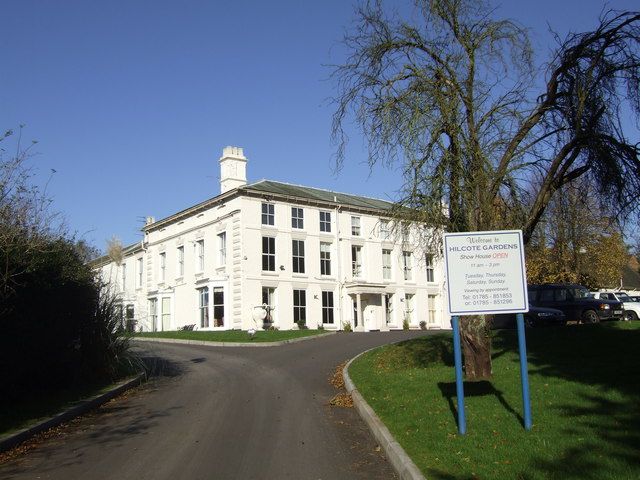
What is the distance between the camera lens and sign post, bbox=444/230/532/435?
28.9ft

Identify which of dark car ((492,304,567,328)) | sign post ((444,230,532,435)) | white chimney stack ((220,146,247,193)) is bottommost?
dark car ((492,304,567,328))

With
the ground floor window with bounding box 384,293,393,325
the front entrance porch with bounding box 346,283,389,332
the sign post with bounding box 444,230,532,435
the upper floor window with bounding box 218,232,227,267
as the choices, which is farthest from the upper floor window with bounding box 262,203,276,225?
the sign post with bounding box 444,230,532,435

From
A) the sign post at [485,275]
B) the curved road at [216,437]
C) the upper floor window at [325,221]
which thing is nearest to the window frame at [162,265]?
the upper floor window at [325,221]

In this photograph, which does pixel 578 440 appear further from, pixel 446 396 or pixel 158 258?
pixel 158 258

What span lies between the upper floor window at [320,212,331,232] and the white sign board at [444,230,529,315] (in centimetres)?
3510

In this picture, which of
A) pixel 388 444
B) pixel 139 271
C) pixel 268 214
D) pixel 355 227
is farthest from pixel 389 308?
pixel 388 444

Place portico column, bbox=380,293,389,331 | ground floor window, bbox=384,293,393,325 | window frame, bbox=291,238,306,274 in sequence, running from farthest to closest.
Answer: ground floor window, bbox=384,293,393,325 < portico column, bbox=380,293,389,331 < window frame, bbox=291,238,306,274

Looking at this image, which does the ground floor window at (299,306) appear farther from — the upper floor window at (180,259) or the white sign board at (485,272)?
the white sign board at (485,272)

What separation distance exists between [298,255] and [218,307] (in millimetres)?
6402

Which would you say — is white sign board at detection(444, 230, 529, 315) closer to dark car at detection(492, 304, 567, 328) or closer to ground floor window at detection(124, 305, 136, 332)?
ground floor window at detection(124, 305, 136, 332)

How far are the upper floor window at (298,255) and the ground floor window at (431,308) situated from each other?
12.5m

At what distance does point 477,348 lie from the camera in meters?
12.0

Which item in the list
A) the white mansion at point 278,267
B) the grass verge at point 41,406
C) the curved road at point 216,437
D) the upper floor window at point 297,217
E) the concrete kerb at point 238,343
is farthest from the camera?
the upper floor window at point 297,217

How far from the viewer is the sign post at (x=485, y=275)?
28.9ft
